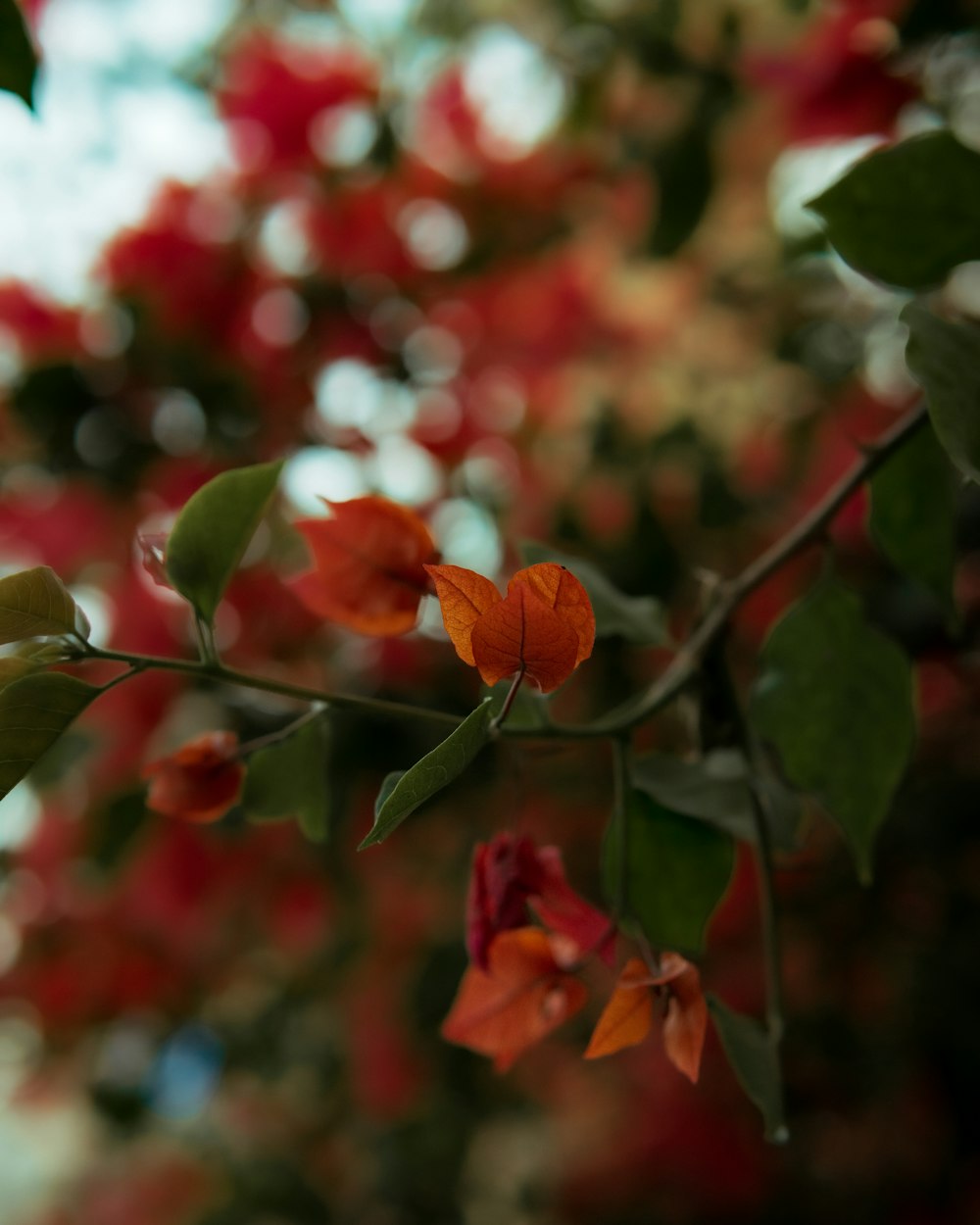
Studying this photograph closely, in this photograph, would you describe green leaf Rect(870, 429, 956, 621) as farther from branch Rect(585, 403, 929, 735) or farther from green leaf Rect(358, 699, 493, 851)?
green leaf Rect(358, 699, 493, 851)

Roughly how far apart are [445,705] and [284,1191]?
1091mm

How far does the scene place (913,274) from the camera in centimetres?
35

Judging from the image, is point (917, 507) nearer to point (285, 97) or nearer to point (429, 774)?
point (429, 774)

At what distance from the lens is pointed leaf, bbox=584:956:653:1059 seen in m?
0.27

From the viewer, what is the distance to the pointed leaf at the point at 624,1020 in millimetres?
272

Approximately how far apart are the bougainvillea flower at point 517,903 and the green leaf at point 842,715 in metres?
0.09

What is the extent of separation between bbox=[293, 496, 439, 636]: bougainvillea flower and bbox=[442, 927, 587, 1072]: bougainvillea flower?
99 mm

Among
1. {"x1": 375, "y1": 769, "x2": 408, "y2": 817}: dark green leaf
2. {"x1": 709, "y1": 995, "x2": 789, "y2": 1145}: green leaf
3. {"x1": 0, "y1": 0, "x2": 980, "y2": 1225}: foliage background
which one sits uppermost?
{"x1": 375, "y1": 769, "x2": 408, "y2": 817}: dark green leaf

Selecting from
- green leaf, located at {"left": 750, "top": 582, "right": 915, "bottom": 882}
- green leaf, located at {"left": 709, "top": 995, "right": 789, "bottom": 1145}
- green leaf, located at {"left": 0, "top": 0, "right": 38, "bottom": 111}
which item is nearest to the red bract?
green leaf, located at {"left": 0, "top": 0, "right": 38, "bottom": 111}

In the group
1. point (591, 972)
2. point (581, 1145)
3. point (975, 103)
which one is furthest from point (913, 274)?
point (581, 1145)

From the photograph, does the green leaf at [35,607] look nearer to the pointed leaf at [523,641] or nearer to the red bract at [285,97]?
the pointed leaf at [523,641]

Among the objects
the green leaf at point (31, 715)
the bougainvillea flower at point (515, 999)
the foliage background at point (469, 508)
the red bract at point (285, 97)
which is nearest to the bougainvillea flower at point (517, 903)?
the bougainvillea flower at point (515, 999)

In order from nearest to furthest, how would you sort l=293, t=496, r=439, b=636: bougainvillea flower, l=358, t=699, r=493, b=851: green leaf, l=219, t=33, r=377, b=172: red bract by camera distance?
l=358, t=699, r=493, b=851: green leaf, l=293, t=496, r=439, b=636: bougainvillea flower, l=219, t=33, r=377, b=172: red bract

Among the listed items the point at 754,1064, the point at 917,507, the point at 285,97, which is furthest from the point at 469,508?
the point at 754,1064
